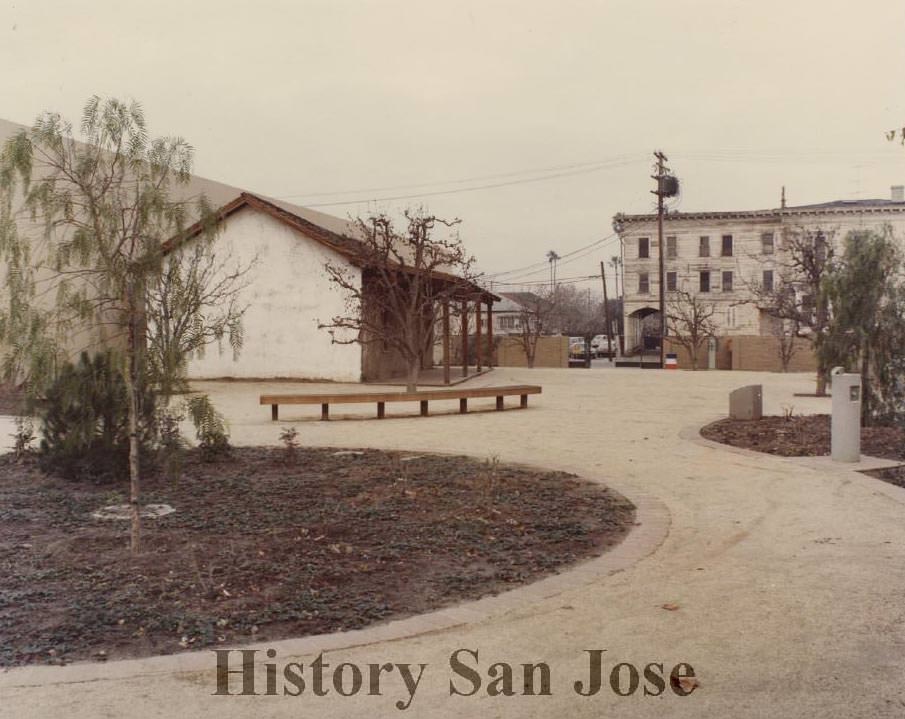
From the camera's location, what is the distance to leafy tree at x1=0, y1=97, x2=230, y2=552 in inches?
198

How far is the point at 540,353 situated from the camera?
4344 centimetres

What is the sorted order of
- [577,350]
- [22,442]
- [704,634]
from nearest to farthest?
1. [704,634]
2. [22,442]
3. [577,350]

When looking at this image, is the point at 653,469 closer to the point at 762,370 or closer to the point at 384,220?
the point at 384,220

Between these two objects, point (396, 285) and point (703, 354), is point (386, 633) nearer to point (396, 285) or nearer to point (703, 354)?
point (396, 285)

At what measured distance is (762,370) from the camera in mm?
40344

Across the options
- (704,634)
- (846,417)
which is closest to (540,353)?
(846,417)

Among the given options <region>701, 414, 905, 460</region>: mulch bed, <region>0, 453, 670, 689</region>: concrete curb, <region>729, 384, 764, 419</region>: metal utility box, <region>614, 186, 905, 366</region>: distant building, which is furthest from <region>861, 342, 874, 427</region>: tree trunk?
<region>614, 186, 905, 366</region>: distant building

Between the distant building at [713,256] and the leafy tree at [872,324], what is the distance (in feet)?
157

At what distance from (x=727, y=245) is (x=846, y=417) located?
54851 millimetres

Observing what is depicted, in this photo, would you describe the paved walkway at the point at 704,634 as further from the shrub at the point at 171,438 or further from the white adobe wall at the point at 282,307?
the white adobe wall at the point at 282,307

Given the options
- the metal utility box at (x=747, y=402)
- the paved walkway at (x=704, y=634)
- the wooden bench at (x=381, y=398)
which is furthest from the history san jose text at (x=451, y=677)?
the metal utility box at (x=747, y=402)

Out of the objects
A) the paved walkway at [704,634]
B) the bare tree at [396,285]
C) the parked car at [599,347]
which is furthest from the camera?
the parked car at [599,347]

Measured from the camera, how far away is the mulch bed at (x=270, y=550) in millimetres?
4340

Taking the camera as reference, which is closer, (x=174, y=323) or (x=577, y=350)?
(x=174, y=323)
